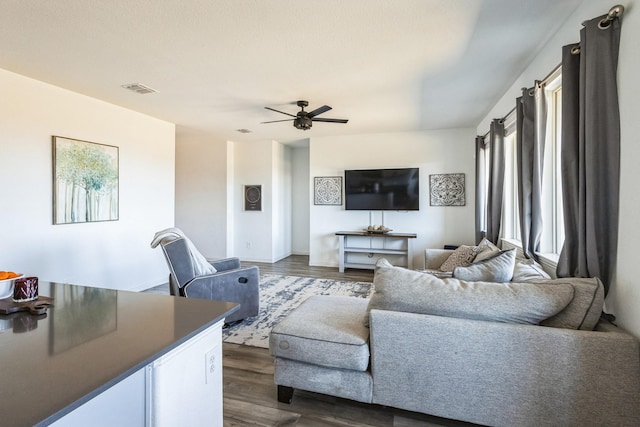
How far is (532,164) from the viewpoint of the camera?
2.70m

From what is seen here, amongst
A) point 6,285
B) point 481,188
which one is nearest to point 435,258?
point 481,188

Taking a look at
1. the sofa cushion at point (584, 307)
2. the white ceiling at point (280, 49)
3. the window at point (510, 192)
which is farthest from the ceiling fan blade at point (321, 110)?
the sofa cushion at point (584, 307)

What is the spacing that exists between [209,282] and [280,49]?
2227 mm

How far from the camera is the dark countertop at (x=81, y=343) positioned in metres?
0.68

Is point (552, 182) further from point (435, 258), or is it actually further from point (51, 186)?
point (51, 186)

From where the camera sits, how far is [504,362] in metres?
1.55

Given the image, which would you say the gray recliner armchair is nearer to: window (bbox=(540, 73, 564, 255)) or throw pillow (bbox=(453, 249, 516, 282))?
throw pillow (bbox=(453, 249, 516, 282))

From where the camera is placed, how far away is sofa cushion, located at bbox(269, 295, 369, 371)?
176cm

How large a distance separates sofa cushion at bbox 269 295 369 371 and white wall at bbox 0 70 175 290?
313 cm

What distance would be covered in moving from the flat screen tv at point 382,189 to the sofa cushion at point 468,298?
13.2 feet

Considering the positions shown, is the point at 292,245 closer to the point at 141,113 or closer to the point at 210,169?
the point at 210,169

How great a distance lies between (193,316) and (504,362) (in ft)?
4.89

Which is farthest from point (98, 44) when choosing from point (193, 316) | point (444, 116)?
point (444, 116)

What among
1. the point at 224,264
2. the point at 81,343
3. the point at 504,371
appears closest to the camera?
the point at 81,343
